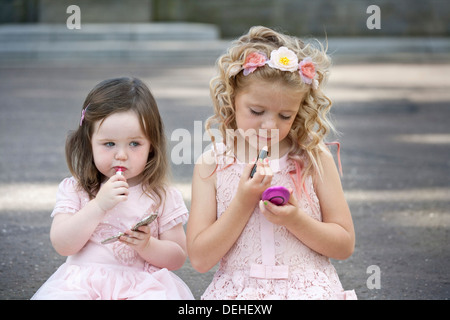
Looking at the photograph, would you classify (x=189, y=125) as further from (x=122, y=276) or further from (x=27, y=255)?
(x=122, y=276)

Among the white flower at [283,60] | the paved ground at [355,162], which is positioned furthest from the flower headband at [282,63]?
the paved ground at [355,162]

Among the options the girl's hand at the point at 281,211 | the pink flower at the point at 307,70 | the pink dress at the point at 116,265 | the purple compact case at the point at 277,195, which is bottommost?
the pink dress at the point at 116,265

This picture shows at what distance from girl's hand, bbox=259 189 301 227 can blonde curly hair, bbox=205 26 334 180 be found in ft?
0.84

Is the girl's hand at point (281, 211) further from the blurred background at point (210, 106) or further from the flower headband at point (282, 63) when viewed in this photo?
the blurred background at point (210, 106)

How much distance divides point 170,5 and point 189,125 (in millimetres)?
11865

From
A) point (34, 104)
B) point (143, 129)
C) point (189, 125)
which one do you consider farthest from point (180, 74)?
point (143, 129)

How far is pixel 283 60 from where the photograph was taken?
2.51 m

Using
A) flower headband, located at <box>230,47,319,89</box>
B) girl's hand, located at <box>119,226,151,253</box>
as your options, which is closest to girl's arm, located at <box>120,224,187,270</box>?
girl's hand, located at <box>119,226,151,253</box>

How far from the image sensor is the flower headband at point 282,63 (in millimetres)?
2500

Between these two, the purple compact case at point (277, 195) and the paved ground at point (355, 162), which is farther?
the paved ground at point (355, 162)

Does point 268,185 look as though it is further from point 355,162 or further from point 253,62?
point 355,162

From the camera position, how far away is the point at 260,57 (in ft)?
8.31

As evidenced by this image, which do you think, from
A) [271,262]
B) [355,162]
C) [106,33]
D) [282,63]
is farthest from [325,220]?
[106,33]

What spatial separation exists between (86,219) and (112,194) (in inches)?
5.8
